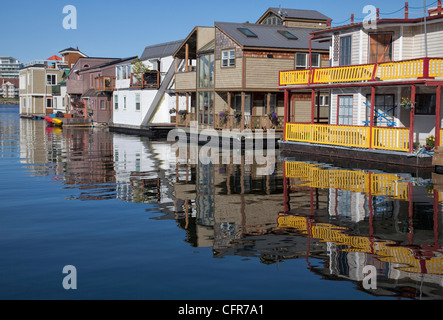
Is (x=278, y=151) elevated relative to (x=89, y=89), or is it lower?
lower

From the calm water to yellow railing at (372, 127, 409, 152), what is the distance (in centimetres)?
362

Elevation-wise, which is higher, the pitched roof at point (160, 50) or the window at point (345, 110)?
the pitched roof at point (160, 50)

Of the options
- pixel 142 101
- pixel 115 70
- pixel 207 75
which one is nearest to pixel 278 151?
pixel 207 75

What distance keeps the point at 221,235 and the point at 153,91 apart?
147 ft

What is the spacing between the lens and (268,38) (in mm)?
42406

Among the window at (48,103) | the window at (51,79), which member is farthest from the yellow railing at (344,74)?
the window at (48,103)

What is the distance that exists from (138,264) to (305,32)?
3760 cm

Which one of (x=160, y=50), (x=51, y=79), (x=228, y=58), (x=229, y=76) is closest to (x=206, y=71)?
(x=228, y=58)

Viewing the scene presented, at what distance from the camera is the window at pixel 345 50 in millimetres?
35188

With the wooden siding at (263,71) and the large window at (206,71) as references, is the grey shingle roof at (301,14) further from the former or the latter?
the wooden siding at (263,71)

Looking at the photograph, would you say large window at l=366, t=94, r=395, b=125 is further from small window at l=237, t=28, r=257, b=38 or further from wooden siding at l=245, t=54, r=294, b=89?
small window at l=237, t=28, r=257, b=38

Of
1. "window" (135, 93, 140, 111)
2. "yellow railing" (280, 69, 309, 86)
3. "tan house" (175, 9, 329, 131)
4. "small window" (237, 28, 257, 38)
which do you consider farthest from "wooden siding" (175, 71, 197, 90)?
"yellow railing" (280, 69, 309, 86)
